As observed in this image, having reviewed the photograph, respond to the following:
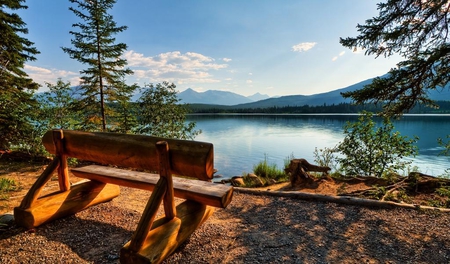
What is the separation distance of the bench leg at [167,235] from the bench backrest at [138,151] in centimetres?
66

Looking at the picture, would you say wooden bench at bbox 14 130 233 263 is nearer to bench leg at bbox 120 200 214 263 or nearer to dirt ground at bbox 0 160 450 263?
bench leg at bbox 120 200 214 263

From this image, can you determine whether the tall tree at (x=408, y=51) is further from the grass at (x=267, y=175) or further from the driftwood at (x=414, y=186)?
the grass at (x=267, y=175)

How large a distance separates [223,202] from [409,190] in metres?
5.19

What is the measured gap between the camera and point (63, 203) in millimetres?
3430

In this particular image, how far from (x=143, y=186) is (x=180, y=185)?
0.61m

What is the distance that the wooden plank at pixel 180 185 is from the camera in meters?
2.92

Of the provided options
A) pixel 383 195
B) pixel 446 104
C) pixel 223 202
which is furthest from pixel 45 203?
pixel 446 104

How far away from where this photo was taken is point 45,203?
3250 mm

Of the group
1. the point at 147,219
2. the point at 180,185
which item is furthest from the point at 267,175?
the point at 147,219

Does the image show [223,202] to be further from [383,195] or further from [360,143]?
[360,143]

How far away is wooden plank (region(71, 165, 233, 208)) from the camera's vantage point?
9.57ft

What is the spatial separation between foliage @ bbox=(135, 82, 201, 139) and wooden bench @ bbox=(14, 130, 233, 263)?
614 centimetres

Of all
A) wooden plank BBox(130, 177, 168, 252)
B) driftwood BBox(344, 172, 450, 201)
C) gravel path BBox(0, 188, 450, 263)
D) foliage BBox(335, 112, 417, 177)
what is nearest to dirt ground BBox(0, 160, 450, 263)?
gravel path BBox(0, 188, 450, 263)

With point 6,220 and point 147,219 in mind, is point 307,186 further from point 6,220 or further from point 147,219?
point 6,220
